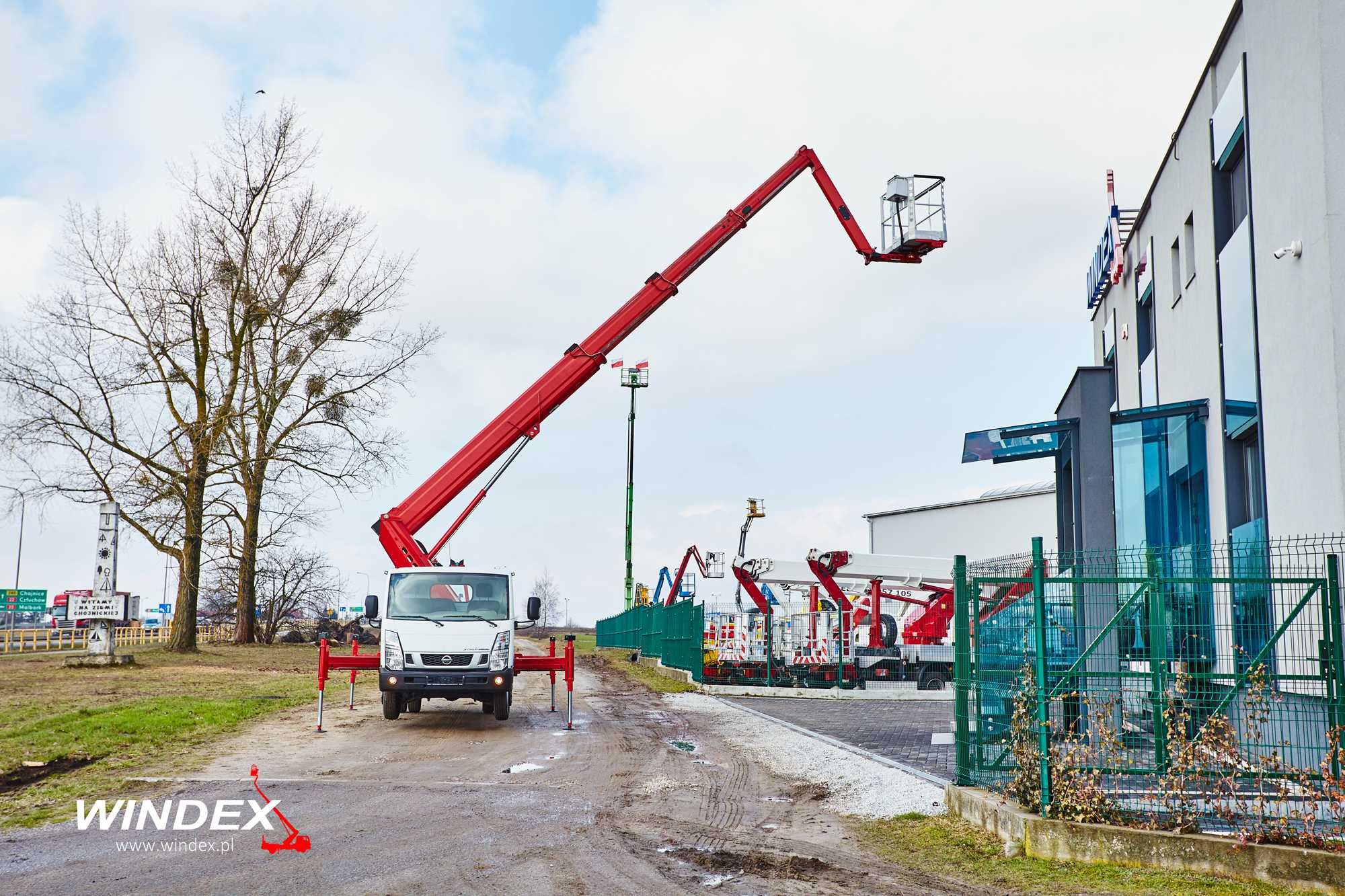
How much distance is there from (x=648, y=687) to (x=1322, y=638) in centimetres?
1878

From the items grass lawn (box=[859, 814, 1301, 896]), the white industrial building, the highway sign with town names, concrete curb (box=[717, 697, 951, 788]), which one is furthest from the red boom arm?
the highway sign with town names

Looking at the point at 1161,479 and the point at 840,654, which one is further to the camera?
the point at 840,654

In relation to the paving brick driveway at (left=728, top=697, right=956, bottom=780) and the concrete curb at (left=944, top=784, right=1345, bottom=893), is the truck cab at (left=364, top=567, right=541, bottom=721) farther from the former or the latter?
the concrete curb at (left=944, top=784, right=1345, bottom=893)

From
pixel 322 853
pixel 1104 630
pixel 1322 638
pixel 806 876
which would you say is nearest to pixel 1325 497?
pixel 1322 638

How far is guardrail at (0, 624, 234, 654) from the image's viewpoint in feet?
140

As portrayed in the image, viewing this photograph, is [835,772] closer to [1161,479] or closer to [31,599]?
[1161,479]

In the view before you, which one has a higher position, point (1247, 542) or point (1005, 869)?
point (1247, 542)

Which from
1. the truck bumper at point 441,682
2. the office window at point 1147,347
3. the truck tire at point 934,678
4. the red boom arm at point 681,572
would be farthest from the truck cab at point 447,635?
the red boom arm at point 681,572

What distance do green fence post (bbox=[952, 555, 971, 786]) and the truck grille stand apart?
8.03 metres

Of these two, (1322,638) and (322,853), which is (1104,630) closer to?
(1322,638)

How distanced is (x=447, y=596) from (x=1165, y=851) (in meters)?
11.3

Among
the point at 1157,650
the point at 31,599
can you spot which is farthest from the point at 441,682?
the point at 31,599

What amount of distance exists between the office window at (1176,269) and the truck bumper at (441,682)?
1193 cm

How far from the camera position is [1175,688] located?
816 cm
